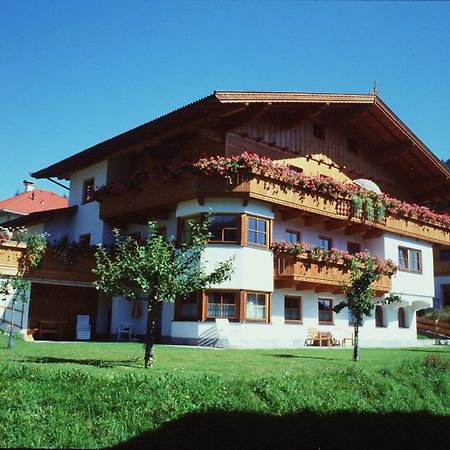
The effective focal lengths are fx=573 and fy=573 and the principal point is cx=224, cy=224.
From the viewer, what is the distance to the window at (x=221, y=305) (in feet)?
69.8

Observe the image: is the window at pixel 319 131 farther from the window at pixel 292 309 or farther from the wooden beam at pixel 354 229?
the window at pixel 292 309

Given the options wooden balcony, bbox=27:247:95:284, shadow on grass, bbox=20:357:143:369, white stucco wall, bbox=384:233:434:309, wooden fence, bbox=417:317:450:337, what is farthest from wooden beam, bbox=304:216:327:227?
wooden fence, bbox=417:317:450:337

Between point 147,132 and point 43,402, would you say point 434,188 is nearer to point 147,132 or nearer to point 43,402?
point 147,132

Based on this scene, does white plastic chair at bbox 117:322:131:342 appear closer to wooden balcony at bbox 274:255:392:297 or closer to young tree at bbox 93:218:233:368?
wooden balcony at bbox 274:255:392:297

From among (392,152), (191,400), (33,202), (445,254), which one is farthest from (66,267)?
(445,254)

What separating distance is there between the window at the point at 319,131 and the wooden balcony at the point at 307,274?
642cm

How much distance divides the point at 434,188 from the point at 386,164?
364 cm

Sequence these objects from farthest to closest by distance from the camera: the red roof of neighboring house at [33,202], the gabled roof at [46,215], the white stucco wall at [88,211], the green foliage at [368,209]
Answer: the red roof of neighboring house at [33,202] < the gabled roof at [46,215] < the white stucco wall at [88,211] < the green foliage at [368,209]

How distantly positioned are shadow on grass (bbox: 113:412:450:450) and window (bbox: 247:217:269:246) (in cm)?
1056

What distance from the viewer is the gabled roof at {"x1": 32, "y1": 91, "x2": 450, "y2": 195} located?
2142 cm

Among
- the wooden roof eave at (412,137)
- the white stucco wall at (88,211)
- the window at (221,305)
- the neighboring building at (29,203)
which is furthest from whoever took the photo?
the neighboring building at (29,203)

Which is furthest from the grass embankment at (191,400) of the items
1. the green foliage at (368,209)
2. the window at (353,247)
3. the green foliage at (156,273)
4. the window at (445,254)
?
the window at (445,254)

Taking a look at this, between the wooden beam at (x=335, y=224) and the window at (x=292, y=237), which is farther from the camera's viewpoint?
the wooden beam at (x=335, y=224)

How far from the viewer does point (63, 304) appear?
25125 mm
